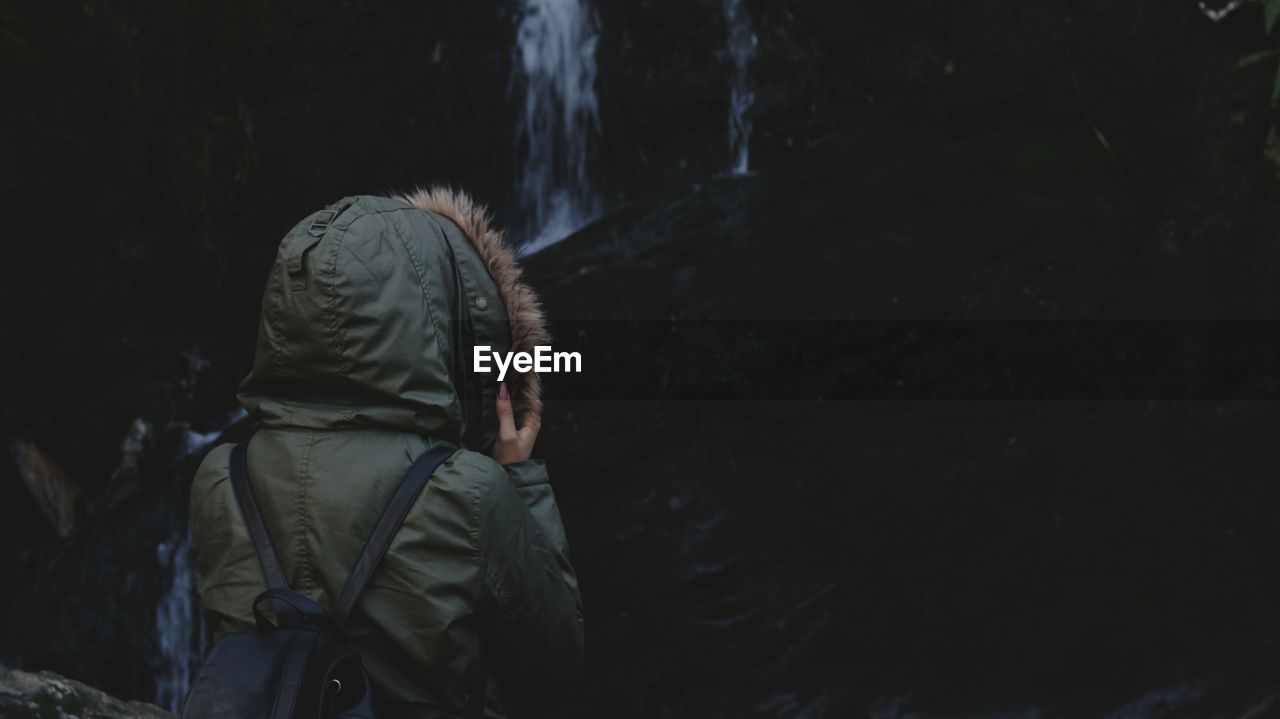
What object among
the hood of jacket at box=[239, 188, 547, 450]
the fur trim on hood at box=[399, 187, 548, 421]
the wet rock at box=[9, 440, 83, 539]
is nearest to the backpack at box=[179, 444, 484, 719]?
the hood of jacket at box=[239, 188, 547, 450]

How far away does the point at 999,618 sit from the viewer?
552cm

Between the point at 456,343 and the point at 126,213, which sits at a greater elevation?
the point at 126,213

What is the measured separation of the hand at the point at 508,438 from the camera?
2.66 m

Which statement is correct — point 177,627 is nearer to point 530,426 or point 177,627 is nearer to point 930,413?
point 930,413

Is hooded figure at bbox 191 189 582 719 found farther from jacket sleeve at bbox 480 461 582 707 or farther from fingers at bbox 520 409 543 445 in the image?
fingers at bbox 520 409 543 445

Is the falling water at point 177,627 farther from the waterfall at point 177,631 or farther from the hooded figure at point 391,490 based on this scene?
the hooded figure at point 391,490

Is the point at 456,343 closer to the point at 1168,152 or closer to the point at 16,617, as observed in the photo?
the point at 1168,152

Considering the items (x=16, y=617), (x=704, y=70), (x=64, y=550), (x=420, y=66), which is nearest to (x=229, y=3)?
(x=420, y=66)

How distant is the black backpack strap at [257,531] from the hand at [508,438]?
0.55 m

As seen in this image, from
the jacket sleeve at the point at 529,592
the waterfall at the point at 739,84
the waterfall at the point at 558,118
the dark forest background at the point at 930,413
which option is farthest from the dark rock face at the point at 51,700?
the waterfall at the point at 739,84

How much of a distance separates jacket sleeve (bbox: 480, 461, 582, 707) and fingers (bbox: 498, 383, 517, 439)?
11 centimetres

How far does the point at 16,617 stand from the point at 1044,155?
20.3 ft

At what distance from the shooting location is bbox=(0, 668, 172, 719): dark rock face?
3.18 meters

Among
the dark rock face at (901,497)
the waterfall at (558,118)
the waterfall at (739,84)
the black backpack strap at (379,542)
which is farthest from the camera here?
the waterfall at (558,118)
